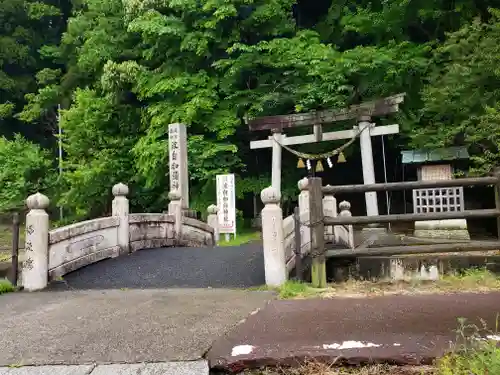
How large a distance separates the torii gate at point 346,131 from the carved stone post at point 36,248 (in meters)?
8.72

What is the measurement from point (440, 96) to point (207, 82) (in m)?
8.63

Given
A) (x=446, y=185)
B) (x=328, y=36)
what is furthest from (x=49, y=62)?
(x=446, y=185)

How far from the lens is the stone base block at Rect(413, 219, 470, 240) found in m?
12.5

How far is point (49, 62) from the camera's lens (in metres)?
26.5

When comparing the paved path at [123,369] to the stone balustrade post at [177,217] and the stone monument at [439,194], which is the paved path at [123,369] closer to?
the stone balustrade post at [177,217]

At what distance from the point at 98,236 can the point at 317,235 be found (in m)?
4.90

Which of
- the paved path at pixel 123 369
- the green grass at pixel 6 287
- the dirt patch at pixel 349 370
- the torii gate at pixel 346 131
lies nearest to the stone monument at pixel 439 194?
the torii gate at pixel 346 131

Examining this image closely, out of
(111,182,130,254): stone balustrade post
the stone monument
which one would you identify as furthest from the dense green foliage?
(111,182,130,254): stone balustrade post

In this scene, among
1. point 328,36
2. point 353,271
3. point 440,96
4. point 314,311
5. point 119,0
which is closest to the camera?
point 314,311

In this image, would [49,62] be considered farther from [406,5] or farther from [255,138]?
[406,5]

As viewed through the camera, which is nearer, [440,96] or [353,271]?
[353,271]

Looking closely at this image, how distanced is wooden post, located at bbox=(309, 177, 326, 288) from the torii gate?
347 inches

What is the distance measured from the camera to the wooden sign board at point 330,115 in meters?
13.2

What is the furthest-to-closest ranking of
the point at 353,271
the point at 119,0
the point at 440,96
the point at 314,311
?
the point at 119,0 → the point at 440,96 → the point at 353,271 → the point at 314,311
